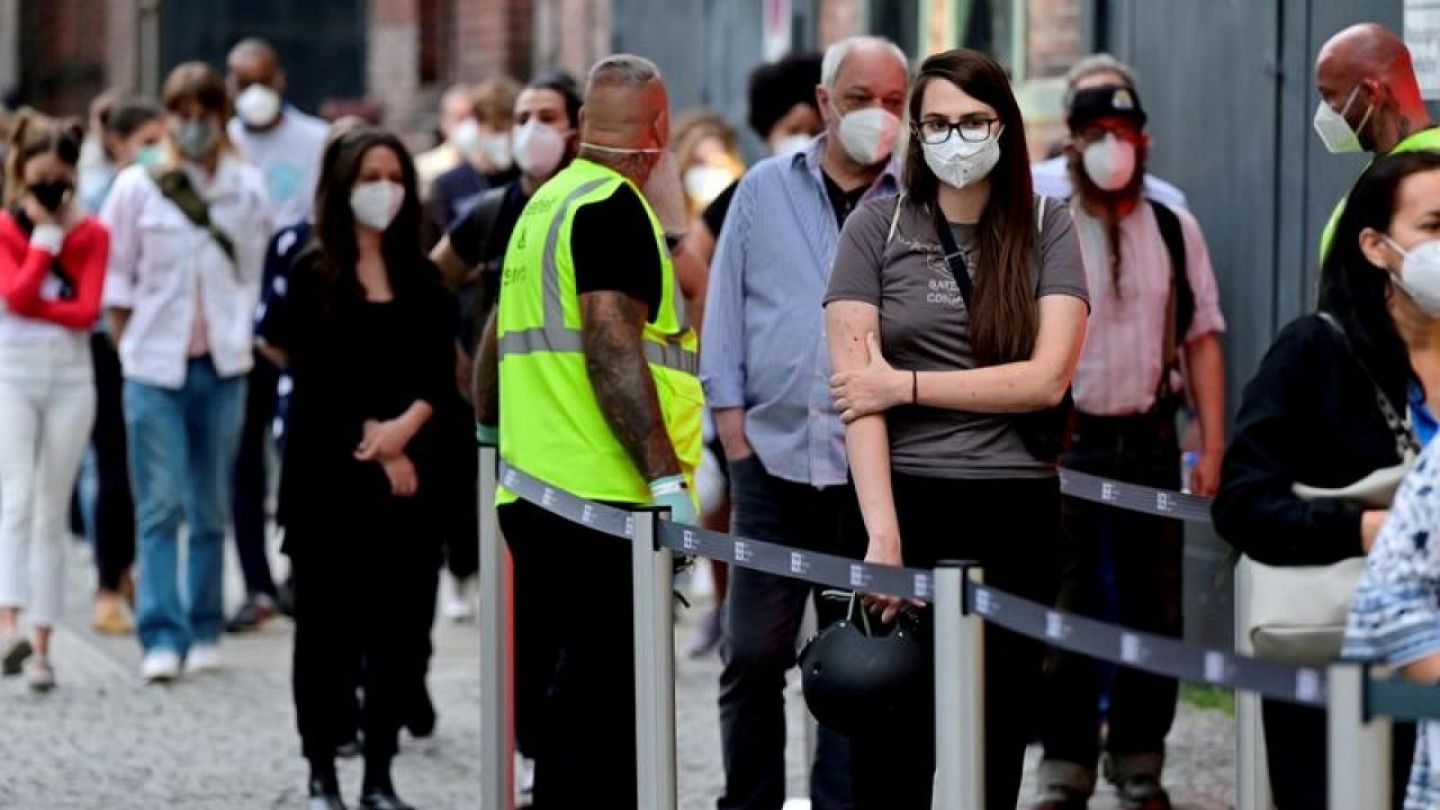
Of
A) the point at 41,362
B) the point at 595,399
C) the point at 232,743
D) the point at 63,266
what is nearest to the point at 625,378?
the point at 595,399

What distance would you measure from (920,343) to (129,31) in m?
26.1

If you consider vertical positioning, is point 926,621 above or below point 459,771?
above

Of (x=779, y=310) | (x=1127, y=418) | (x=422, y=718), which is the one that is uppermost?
(x=779, y=310)

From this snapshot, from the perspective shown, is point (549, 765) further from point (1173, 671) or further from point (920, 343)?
point (1173, 671)

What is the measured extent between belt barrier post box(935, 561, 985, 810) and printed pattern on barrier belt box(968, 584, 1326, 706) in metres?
0.05

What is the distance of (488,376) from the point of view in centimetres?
770

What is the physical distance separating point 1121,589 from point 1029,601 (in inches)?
146

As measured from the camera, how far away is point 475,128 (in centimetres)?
1283

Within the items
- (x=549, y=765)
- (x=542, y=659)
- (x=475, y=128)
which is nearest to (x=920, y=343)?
(x=549, y=765)

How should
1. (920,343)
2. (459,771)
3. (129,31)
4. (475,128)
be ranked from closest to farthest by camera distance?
1. (920,343)
2. (459,771)
3. (475,128)
4. (129,31)

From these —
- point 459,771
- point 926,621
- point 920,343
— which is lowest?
point 459,771

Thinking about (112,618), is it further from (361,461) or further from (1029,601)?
(1029,601)

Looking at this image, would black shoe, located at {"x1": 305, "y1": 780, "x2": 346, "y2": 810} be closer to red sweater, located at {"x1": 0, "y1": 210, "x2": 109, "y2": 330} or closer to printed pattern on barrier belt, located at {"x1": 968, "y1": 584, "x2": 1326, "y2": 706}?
red sweater, located at {"x1": 0, "y1": 210, "x2": 109, "y2": 330}

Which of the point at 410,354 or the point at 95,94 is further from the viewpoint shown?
the point at 95,94
